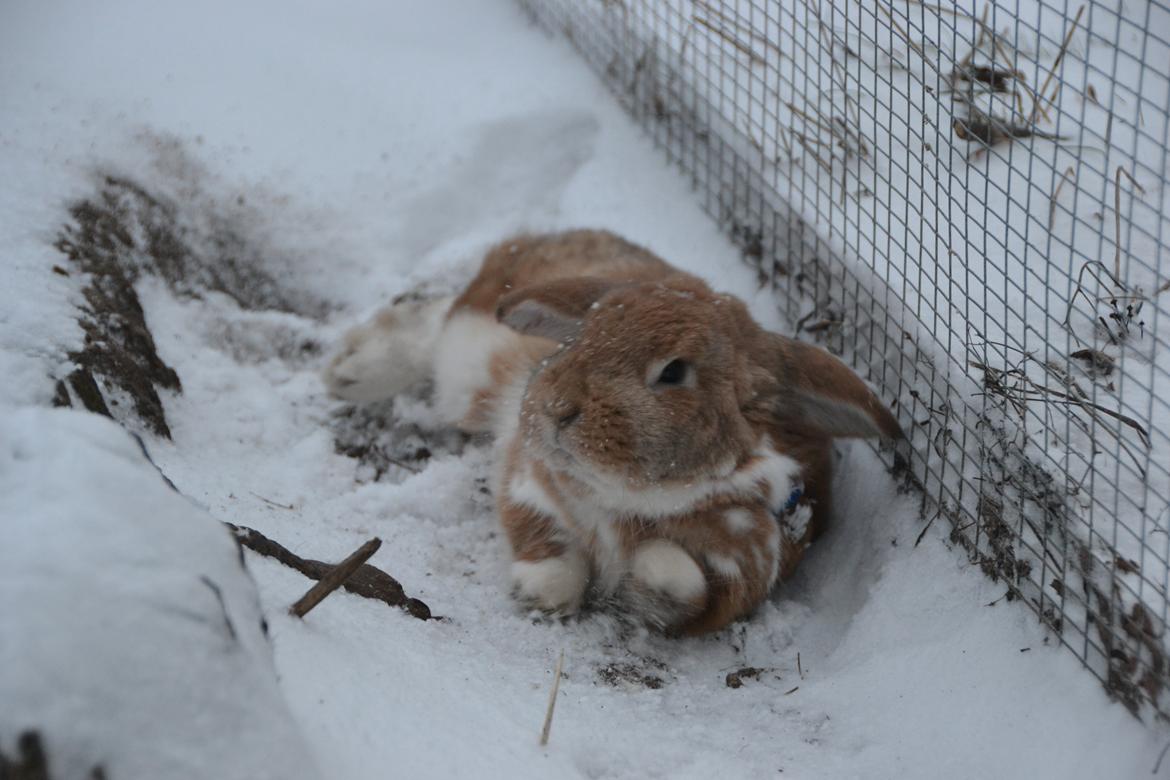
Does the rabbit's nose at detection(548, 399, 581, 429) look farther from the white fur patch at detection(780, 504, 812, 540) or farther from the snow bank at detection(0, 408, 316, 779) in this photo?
the snow bank at detection(0, 408, 316, 779)

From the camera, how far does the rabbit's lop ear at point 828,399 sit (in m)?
2.60

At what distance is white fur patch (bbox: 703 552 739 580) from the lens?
260 centimetres

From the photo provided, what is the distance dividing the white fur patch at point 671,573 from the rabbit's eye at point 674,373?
0.43 meters

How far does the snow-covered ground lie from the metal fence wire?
153mm

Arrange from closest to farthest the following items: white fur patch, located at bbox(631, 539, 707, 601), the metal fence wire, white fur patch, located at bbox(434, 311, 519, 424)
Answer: the metal fence wire → white fur patch, located at bbox(631, 539, 707, 601) → white fur patch, located at bbox(434, 311, 519, 424)

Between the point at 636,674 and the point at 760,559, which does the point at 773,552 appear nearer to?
the point at 760,559

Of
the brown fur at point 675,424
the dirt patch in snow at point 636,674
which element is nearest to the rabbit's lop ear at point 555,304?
the brown fur at point 675,424

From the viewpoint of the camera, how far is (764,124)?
3.52 meters

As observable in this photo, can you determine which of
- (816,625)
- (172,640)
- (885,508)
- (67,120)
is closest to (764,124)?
(885,508)

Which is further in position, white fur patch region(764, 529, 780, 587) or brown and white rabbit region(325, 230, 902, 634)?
white fur patch region(764, 529, 780, 587)

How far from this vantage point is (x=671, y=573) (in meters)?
2.55

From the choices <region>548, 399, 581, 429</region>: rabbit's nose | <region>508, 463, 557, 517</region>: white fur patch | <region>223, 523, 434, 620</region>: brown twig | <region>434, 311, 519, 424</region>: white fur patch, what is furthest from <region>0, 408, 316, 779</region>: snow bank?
<region>434, 311, 519, 424</region>: white fur patch

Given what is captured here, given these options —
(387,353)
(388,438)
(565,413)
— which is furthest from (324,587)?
(387,353)

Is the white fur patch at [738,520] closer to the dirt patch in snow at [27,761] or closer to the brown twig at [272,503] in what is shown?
the brown twig at [272,503]
